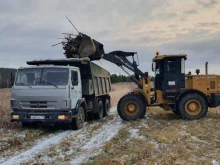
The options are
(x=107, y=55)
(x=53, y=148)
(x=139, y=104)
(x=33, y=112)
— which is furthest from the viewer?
(x=107, y=55)

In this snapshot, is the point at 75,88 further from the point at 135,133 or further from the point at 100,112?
the point at 100,112

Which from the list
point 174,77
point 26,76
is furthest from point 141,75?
point 26,76

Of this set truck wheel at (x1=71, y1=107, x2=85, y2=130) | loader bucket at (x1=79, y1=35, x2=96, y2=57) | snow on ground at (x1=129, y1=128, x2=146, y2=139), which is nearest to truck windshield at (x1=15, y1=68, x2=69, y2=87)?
truck wheel at (x1=71, y1=107, x2=85, y2=130)

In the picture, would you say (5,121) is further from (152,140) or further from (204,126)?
(204,126)

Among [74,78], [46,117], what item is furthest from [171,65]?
[46,117]

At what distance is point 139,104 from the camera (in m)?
14.9

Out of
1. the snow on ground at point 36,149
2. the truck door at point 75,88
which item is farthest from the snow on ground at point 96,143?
the truck door at point 75,88

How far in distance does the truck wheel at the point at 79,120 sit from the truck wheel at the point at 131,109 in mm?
2157

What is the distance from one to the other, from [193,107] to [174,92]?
1.04 m

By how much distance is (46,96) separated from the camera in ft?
39.3

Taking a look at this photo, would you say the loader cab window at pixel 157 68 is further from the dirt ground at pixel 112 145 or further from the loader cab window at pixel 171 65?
the dirt ground at pixel 112 145

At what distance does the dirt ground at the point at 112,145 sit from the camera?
25.7 ft

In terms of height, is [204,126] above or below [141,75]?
below

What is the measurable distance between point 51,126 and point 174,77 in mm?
5603
